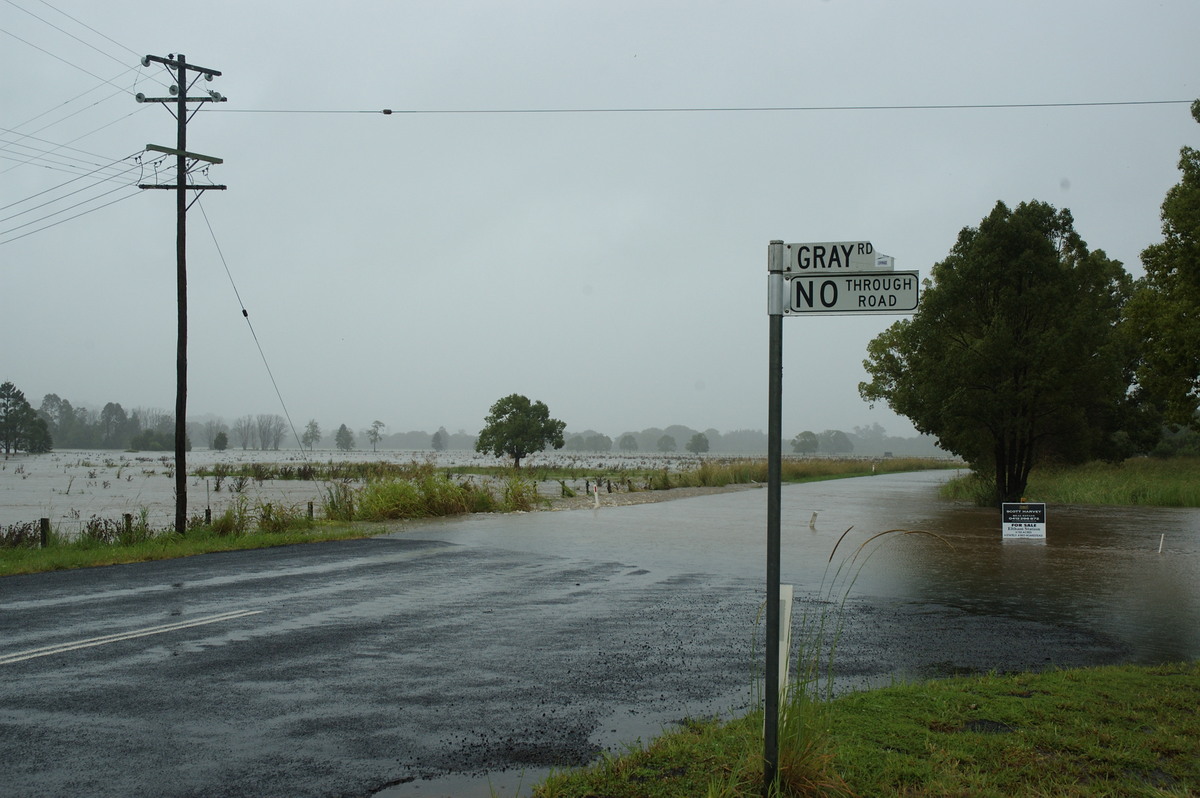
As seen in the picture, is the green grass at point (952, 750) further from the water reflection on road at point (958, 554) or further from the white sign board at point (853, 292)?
the water reflection on road at point (958, 554)

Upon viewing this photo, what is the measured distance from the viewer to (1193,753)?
5.09m

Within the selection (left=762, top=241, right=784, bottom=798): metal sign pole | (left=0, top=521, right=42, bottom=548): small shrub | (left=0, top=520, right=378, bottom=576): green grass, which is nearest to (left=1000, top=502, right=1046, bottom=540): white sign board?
(left=0, top=520, right=378, bottom=576): green grass

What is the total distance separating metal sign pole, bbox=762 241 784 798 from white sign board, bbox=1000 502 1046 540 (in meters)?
15.7

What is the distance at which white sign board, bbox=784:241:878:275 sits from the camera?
15.1 feet

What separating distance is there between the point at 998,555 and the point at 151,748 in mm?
14897

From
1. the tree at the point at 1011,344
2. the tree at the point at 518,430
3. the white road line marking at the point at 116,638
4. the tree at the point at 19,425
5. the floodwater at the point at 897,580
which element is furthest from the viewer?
the tree at the point at 19,425

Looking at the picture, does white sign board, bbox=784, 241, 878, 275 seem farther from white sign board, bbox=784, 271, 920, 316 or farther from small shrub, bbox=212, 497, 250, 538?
small shrub, bbox=212, 497, 250, 538

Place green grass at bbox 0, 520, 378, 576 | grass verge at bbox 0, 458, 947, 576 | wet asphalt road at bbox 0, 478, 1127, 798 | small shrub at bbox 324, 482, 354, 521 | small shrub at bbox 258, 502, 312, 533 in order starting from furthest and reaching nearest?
1. small shrub at bbox 324, 482, 354, 521
2. small shrub at bbox 258, 502, 312, 533
3. grass verge at bbox 0, 458, 947, 576
4. green grass at bbox 0, 520, 378, 576
5. wet asphalt road at bbox 0, 478, 1127, 798

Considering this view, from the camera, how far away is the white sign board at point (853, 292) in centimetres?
463

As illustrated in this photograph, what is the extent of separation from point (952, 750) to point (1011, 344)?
22.6 metres

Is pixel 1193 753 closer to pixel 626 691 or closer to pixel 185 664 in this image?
pixel 626 691

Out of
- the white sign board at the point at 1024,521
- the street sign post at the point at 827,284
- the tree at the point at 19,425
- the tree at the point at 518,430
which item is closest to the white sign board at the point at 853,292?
the street sign post at the point at 827,284

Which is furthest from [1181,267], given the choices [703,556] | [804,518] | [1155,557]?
[703,556]

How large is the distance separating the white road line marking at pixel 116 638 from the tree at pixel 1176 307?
66.5 ft
